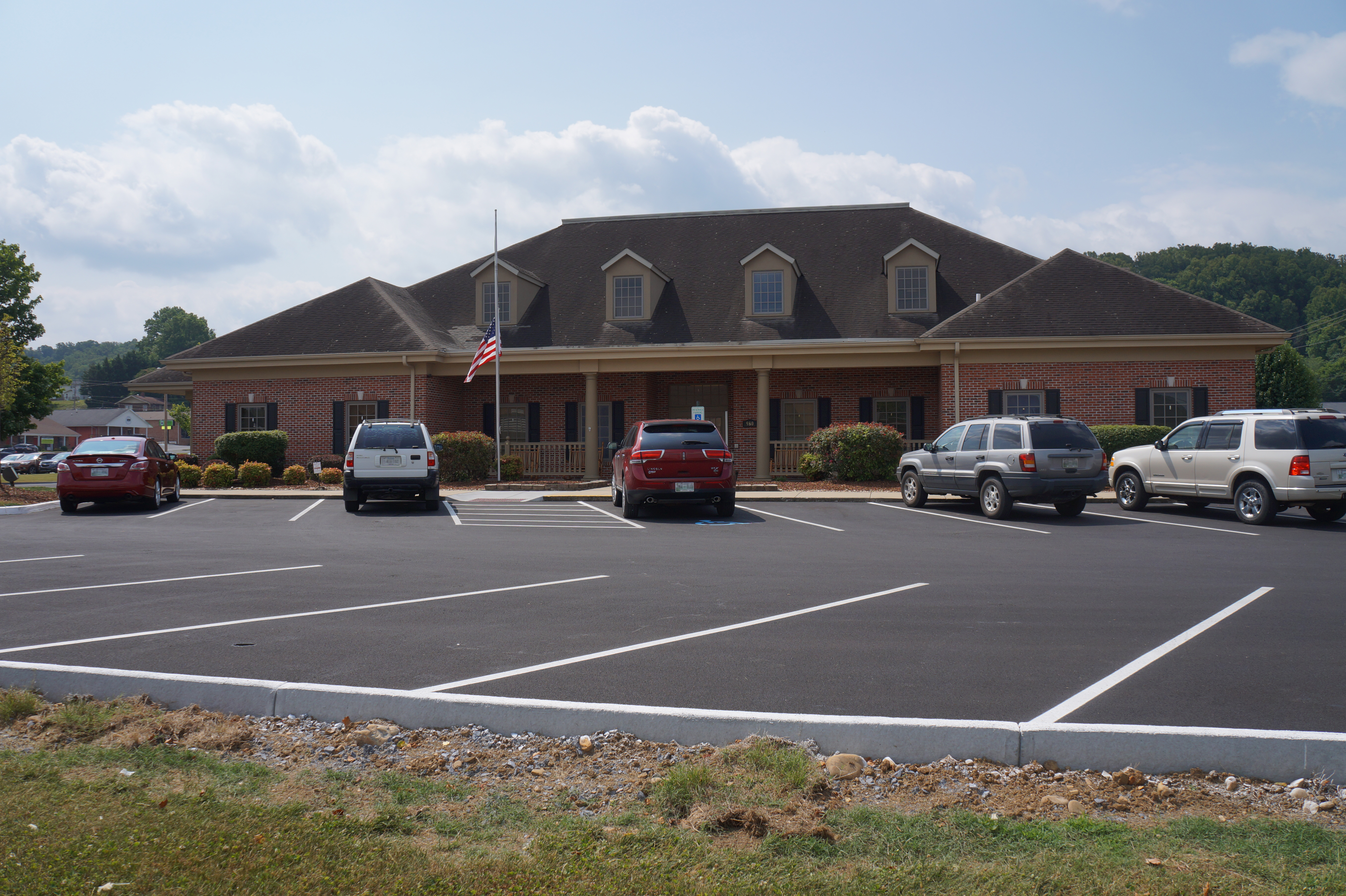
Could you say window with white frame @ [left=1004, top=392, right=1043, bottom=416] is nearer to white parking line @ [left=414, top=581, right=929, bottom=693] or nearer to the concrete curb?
white parking line @ [left=414, top=581, right=929, bottom=693]

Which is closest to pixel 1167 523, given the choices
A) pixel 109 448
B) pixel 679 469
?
pixel 679 469

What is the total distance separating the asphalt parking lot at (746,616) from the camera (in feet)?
17.2

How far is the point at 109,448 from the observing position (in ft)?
61.5

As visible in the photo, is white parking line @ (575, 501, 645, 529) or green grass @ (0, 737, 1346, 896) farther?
white parking line @ (575, 501, 645, 529)

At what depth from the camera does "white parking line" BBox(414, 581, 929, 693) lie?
5402 mm

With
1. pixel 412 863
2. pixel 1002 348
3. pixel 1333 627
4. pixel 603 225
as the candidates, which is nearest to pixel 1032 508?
pixel 1002 348

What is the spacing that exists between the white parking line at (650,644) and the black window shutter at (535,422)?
796 inches

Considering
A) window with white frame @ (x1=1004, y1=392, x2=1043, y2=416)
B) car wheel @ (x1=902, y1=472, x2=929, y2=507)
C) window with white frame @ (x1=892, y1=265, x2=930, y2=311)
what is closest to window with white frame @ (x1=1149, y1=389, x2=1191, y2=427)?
window with white frame @ (x1=1004, y1=392, x2=1043, y2=416)

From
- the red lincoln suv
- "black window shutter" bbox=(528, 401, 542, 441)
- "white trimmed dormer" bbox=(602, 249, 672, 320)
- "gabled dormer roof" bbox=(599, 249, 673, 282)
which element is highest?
"gabled dormer roof" bbox=(599, 249, 673, 282)

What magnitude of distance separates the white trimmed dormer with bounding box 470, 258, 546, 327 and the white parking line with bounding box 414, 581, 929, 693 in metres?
21.3

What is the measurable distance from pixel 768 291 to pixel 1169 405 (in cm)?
1117

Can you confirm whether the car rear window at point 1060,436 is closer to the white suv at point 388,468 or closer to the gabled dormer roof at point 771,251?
the white suv at point 388,468

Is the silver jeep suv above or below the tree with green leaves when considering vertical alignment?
below

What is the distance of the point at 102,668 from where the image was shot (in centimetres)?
559
